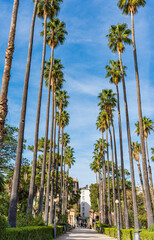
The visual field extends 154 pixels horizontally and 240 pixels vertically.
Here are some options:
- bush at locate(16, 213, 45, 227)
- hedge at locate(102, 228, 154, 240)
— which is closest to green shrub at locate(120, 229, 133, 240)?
hedge at locate(102, 228, 154, 240)

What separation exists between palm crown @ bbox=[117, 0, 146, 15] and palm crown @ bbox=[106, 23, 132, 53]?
4.45 metres

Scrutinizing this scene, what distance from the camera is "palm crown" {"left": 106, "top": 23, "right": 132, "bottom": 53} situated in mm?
28094

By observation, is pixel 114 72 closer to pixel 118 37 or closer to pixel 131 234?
pixel 118 37

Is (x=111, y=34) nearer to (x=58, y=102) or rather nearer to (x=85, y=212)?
(x=58, y=102)

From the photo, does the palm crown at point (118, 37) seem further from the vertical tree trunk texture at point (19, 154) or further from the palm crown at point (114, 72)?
the vertical tree trunk texture at point (19, 154)

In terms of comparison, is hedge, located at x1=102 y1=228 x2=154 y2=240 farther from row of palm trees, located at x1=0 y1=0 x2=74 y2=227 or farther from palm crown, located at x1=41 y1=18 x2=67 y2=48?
palm crown, located at x1=41 y1=18 x2=67 y2=48

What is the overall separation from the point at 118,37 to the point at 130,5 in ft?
17.6

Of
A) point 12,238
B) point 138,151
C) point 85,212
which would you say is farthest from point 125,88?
point 85,212

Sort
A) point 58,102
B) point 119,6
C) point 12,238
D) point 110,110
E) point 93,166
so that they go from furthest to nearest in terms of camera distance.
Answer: point 93,166 → point 58,102 → point 110,110 → point 119,6 → point 12,238

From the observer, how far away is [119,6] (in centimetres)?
2391

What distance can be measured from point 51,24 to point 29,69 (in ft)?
49.7

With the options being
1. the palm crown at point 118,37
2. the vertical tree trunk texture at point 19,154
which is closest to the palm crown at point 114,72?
the palm crown at point 118,37

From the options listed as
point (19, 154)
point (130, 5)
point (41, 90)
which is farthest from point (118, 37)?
point (19, 154)

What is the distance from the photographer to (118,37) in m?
28.3
